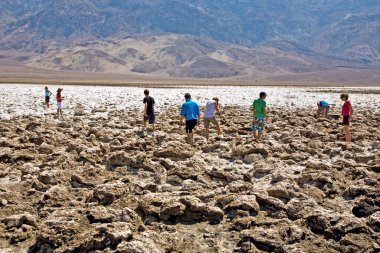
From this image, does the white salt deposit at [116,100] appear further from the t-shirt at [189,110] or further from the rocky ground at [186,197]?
the rocky ground at [186,197]

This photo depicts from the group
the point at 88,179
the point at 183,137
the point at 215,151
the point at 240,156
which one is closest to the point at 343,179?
the point at 240,156

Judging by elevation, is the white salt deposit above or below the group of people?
below

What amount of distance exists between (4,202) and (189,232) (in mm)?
2564

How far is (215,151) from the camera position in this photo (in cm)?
939

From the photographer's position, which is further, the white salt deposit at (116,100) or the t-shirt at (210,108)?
Answer: the white salt deposit at (116,100)

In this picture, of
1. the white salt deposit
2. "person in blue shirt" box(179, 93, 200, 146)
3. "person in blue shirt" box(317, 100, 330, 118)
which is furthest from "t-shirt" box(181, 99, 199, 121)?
the white salt deposit

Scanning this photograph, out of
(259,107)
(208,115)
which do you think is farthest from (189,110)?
(259,107)

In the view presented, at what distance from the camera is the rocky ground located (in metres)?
4.63

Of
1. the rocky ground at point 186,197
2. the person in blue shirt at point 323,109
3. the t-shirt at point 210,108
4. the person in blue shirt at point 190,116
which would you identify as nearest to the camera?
the rocky ground at point 186,197

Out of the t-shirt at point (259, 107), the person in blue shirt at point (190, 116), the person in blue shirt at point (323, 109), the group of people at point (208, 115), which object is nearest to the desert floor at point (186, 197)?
the person in blue shirt at point (190, 116)

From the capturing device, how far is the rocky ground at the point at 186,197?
463 cm

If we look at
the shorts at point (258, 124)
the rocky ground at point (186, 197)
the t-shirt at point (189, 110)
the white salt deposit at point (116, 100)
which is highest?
the t-shirt at point (189, 110)

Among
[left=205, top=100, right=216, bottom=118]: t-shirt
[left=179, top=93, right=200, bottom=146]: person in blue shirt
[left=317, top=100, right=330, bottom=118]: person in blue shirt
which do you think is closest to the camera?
[left=179, top=93, right=200, bottom=146]: person in blue shirt

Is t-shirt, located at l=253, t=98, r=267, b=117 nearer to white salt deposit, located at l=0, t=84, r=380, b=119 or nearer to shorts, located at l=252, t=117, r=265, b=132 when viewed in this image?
shorts, located at l=252, t=117, r=265, b=132
